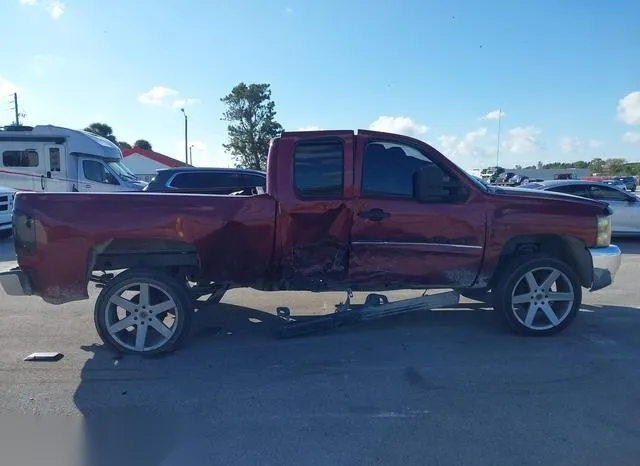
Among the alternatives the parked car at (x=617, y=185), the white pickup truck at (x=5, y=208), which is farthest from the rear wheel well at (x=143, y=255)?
the parked car at (x=617, y=185)

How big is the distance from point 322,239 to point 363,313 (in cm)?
92

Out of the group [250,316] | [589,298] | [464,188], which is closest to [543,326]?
[464,188]

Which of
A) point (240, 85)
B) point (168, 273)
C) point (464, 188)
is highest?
point (240, 85)

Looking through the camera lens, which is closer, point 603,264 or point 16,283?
point 16,283

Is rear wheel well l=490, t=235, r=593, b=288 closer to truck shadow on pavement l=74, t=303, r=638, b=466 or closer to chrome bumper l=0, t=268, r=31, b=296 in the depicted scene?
truck shadow on pavement l=74, t=303, r=638, b=466

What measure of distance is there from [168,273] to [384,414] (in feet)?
8.80

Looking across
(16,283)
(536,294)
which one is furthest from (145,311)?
(536,294)

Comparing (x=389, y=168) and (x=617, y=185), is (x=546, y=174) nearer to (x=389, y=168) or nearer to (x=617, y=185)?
(x=617, y=185)

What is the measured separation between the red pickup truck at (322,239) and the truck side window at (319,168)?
0.04 ft

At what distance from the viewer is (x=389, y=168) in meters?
5.38

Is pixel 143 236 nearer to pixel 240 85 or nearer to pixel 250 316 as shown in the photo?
pixel 250 316

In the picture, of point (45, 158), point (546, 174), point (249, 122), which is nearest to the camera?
point (45, 158)

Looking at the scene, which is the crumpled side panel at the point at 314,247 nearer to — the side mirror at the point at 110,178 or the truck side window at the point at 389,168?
the truck side window at the point at 389,168

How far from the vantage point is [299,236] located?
5266mm
